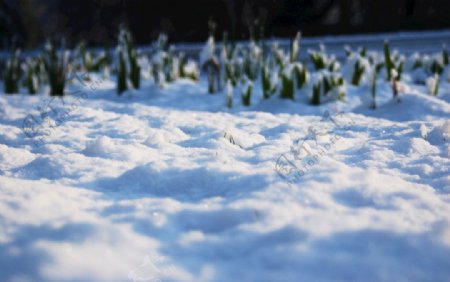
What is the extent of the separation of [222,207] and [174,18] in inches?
372

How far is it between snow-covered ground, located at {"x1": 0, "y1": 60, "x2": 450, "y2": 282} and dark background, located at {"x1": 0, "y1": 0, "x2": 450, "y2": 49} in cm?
568

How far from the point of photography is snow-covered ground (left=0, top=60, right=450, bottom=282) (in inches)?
40.0

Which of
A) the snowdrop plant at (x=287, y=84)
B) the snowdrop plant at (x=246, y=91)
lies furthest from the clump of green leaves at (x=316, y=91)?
the snowdrop plant at (x=246, y=91)

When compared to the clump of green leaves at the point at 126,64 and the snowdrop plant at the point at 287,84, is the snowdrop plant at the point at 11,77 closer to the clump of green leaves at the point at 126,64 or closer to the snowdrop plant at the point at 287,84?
the clump of green leaves at the point at 126,64

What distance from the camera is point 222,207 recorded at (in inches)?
50.9

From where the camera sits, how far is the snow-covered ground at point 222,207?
1.02 meters

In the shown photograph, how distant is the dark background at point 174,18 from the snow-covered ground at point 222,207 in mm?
5678

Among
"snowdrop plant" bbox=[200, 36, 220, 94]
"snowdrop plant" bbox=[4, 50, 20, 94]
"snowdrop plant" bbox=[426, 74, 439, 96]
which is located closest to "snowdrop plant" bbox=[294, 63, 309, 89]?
"snowdrop plant" bbox=[200, 36, 220, 94]

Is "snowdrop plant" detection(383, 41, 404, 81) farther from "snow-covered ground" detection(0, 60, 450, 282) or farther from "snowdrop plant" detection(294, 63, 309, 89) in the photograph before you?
"snow-covered ground" detection(0, 60, 450, 282)

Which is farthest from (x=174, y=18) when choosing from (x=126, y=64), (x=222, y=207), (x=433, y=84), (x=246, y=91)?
(x=222, y=207)

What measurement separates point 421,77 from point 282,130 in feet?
9.25

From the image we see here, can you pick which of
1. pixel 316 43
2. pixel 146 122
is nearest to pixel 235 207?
pixel 146 122

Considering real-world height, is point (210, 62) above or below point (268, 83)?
above

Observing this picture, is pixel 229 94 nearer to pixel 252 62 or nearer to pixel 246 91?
pixel 246 91
